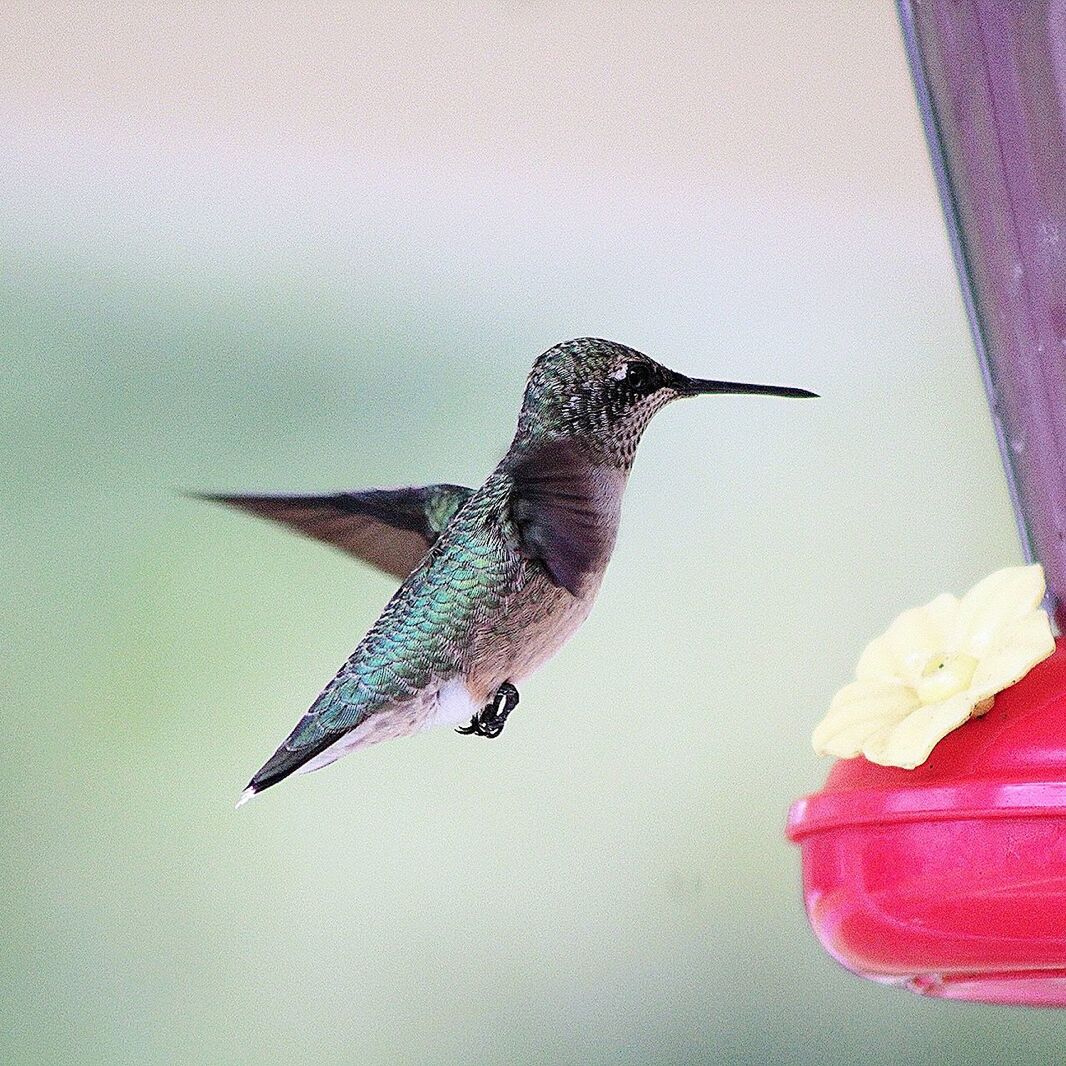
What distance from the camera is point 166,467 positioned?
13.0ft

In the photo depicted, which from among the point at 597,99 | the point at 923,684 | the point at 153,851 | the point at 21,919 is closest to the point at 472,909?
the point at 153,851

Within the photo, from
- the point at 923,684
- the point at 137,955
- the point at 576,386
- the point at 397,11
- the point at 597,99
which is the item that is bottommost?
the point at 137,955

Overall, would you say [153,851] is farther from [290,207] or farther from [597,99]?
[597,99]

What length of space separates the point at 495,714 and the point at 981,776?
82 cm

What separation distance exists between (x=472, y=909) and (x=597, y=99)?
7.43 feet

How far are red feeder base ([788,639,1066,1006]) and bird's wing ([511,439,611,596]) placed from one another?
0.42 m

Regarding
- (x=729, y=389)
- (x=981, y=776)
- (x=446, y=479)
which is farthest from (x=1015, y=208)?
(x=446, y=479)

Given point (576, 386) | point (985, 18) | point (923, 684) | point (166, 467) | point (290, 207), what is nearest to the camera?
point (923, 684)

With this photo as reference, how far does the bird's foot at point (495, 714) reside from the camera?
2.03 metres

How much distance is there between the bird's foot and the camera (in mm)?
2025

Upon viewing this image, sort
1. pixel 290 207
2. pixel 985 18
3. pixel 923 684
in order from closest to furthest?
1. pixel 923 684
2. pixel 985 18
3. pixel 290 207

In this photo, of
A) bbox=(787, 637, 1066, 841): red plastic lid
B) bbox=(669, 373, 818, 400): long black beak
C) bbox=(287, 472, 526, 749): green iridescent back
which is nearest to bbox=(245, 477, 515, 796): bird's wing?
bbox=(287, 472, 526, 749): green iridescent back

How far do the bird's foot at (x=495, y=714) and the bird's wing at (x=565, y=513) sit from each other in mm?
206

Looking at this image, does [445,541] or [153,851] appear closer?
[445,541]
